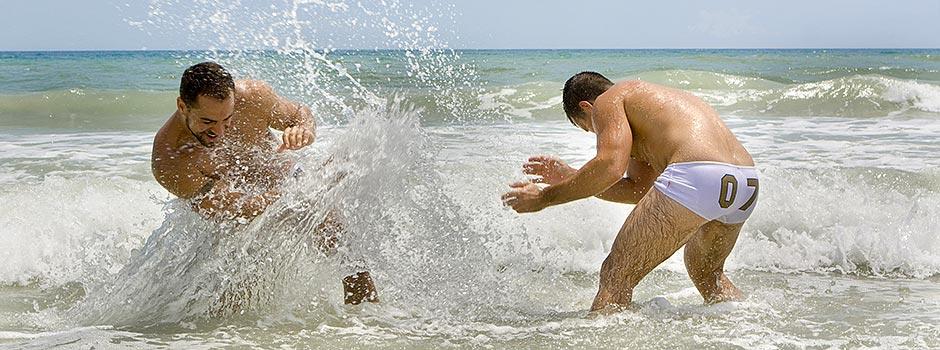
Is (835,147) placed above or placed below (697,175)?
below

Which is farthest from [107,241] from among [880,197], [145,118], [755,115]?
→ [755,115]

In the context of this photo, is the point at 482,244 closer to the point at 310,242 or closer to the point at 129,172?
the point at 310,242

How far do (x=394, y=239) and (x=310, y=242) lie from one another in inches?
15.7

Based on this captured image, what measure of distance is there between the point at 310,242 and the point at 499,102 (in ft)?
44.2

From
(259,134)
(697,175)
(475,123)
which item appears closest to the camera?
(697,175)

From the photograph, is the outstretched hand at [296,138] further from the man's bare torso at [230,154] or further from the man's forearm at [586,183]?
the man's forearm at [586,183]

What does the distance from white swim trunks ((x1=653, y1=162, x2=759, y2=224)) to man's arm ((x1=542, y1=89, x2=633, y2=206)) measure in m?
0.22

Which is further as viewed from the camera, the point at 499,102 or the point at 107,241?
the point at 499,102

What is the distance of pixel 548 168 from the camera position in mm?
4402

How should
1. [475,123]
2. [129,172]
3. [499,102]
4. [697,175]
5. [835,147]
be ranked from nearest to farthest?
[697,175] < [129,172] < [835,147] < [475,123] < [499,102]

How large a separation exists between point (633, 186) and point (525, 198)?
733 millimetres

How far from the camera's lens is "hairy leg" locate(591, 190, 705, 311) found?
3.99m

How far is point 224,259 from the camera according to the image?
4.44m

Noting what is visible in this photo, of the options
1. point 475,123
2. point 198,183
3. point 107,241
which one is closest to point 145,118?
point 475,123
